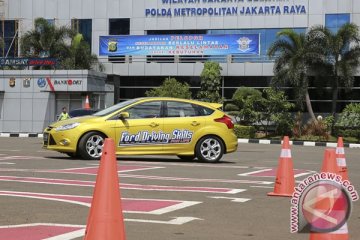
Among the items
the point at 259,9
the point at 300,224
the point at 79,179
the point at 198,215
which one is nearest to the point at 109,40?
the point at 259,9

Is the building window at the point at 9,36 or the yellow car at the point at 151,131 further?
the building window at the point at 9,36

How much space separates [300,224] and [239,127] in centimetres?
3287

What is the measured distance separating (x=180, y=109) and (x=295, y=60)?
77.1 ft

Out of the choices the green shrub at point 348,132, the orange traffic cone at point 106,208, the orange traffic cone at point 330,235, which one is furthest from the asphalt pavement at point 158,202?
the green shrub at point 348,132

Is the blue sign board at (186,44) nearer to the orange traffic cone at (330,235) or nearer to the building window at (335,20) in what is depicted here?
the building window at (335,20)

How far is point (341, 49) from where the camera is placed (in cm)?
3881

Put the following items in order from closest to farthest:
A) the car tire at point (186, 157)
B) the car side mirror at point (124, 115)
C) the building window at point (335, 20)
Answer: the car side mirror at point (124, 115), the car tire at point (186, 157), the building window at point (335, 20)

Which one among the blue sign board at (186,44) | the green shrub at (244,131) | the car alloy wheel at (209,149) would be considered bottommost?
the green shrub at (244,131)

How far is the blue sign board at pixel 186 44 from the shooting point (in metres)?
45.0

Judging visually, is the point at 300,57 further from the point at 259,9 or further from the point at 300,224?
the point at 300,224

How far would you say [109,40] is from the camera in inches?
1863

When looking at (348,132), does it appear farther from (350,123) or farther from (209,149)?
(209,149)

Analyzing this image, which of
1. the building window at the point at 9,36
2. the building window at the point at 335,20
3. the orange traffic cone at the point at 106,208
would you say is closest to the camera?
the orange traffic cone at the point at 106,208

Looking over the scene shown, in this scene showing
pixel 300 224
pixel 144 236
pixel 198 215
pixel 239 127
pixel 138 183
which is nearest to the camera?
pixel 300 224
